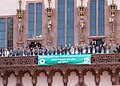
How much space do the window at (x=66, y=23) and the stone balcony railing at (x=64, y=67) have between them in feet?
14.0

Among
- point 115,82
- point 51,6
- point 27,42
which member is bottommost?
point 115,82

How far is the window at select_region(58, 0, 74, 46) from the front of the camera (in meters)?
63.4

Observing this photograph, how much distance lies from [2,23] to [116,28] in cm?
1335

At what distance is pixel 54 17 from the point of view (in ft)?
210

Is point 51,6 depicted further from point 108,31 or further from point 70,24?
point 108,31

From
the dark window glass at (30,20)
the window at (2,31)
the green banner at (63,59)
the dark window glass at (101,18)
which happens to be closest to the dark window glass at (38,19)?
the dark window glass at (30,20)

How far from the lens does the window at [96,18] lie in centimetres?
6252

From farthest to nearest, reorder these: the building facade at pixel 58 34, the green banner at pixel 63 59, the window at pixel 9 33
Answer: the window at pixel 9 33 < the building facade at pixel 58 34 < the green banner at pixel 63 59

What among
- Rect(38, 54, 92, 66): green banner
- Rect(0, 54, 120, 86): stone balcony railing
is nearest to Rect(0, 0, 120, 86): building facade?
Rect(0, 54, 120, 86): stone balcony railing

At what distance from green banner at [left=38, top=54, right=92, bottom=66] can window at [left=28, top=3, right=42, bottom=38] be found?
5112mm

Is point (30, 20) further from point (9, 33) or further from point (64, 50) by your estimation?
point (64, 50)

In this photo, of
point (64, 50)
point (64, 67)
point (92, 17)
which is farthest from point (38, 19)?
point (64, 67)

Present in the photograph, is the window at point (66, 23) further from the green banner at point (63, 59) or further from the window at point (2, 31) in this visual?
the window at point (2, 31)

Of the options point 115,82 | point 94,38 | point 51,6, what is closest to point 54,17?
point 51,6
